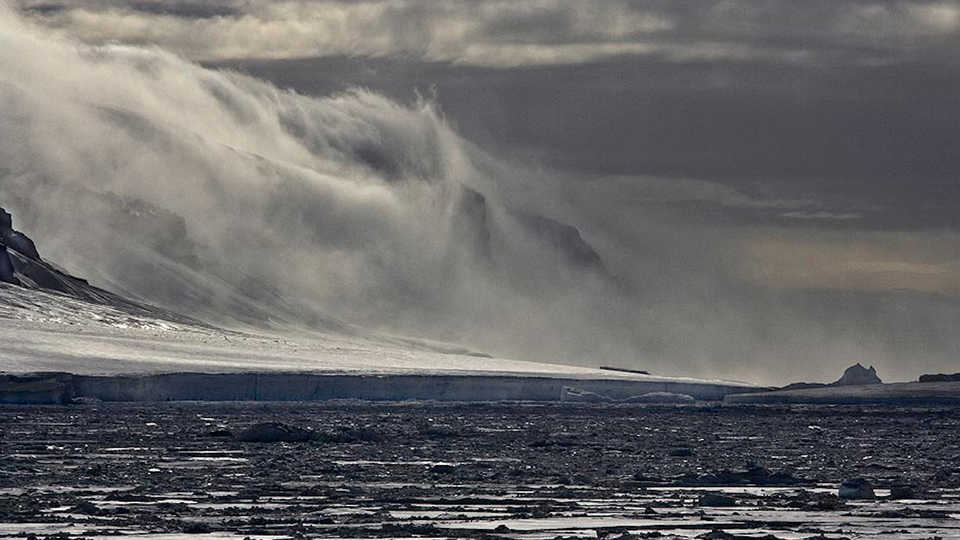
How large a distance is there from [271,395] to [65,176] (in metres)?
82.2

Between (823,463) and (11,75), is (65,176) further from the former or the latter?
(823,463)

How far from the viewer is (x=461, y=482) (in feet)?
102

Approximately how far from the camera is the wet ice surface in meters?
24.3

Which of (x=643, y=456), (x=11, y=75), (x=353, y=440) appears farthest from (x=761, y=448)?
(x=11, y=75)

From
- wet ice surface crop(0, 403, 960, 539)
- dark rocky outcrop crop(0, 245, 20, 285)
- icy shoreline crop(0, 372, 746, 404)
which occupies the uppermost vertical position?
dark rocky outcrop crop(0, 245, 20, 285)

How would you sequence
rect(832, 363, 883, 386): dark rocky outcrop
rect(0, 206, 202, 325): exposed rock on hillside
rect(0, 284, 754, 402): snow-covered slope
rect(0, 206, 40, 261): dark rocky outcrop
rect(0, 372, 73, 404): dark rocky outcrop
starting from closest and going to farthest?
1. rect(0, 372, 73, 404): dark rocky outcrop
2. rect(0, 284, 754, 402): snow-covered slope
3. rect(832, 363, 883, 386): dark rocky outcrop
4. rect(0, 206, 202, 325): exposed rock on hillside
5. rect(0, 206, 40, 261): dark rocky outcrop

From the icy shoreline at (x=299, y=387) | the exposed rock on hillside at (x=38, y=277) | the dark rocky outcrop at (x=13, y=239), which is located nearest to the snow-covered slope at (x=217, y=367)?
the icy shoreline at (x=299, y=387)

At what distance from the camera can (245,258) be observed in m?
184

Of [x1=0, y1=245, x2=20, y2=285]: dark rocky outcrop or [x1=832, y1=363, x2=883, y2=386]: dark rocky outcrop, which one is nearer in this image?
[x1=832, y1=363, x2=883, y2=386]: dark rocky outcrop

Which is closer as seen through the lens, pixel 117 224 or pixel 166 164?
pixel 117 224

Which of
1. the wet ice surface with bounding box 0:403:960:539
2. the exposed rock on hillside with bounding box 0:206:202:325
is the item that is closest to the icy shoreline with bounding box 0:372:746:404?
the wet ice surface with bounding box 0:403:960:539

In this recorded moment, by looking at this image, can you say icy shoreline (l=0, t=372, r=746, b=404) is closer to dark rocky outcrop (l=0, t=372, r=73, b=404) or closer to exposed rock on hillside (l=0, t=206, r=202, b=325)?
dark rocky outcrop (l=0, t=372, r=73, b=404)

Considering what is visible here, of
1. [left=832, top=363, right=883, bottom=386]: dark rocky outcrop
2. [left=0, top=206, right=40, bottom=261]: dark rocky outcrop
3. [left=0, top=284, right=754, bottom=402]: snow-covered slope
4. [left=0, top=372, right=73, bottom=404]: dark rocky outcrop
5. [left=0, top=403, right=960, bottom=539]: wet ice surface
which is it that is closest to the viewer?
[left=0, top=403, right=960, bottom=539]: wet ice surface

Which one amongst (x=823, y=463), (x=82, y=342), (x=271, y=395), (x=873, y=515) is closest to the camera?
(x=873, y=515)
